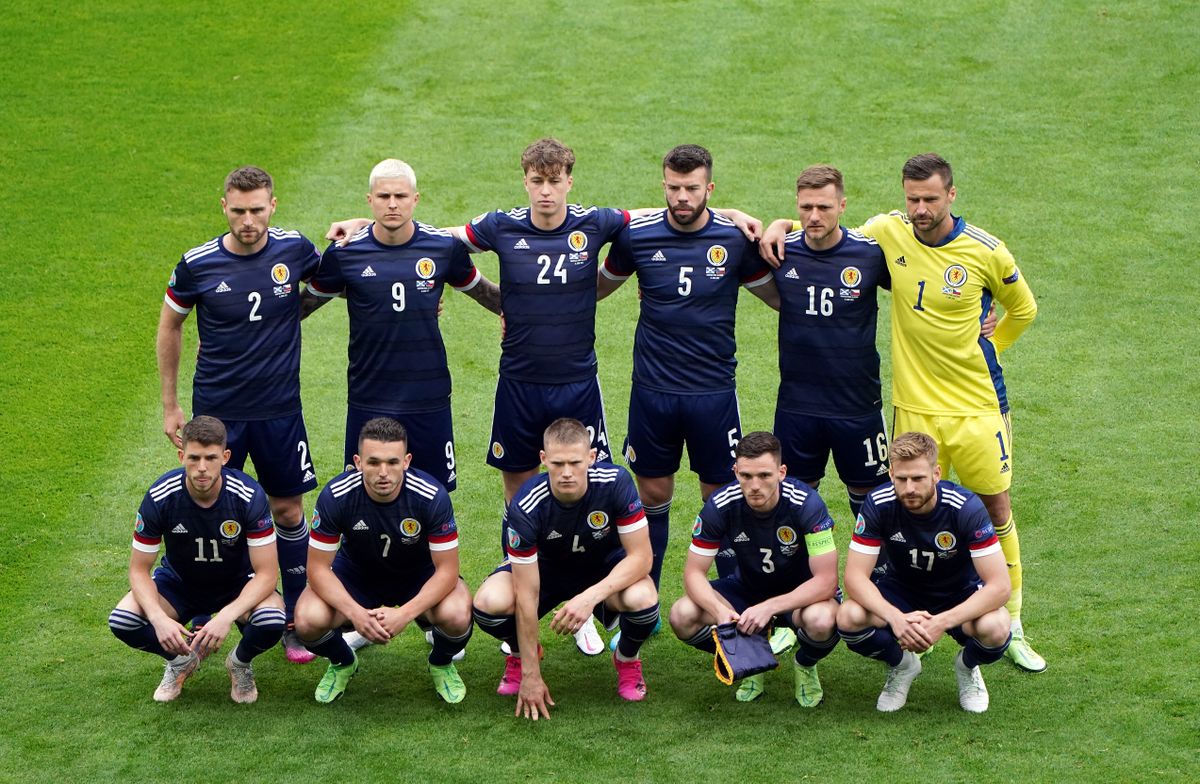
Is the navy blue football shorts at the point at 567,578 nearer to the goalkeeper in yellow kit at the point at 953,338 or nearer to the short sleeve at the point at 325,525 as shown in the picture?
the short sleeve at the point at 325,525

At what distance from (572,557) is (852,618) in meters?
1.36

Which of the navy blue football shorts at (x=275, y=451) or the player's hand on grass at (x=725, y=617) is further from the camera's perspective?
the navy blue football shorts at (x=275, y=451)

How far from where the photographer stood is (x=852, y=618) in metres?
6.98

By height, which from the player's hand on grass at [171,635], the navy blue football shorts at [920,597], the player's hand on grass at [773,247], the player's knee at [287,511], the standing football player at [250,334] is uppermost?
the player's hand on grass at [773,247]

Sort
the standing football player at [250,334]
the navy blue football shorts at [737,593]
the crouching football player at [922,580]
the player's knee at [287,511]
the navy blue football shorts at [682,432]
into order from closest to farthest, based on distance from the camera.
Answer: the crouching football player at [922,580] < the navy blue football shorts at [737,593] < the standing football player at [250,334] < the navy blue football shorts at [682,432] < the player's knee at [287,511]

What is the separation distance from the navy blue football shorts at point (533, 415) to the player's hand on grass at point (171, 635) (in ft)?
6.11

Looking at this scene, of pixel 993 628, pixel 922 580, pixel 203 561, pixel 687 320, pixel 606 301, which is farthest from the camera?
pixel 606 301

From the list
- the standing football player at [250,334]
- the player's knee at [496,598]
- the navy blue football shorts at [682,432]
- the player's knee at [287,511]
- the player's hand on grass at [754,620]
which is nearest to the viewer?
the player's hand on grass at [754,620]

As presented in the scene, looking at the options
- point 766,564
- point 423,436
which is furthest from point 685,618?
point 423,436

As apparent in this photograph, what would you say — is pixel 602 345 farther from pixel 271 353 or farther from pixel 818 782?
pixel 818 782

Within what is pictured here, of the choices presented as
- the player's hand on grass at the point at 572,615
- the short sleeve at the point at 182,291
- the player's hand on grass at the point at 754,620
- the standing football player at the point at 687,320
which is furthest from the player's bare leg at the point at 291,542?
the player's hand on grass at the point at 754,620

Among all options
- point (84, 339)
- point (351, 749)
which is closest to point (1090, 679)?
point (351, 749)

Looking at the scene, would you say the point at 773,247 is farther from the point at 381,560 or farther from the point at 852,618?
the point at 381,560

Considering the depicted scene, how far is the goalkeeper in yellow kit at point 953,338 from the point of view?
24.5 feet
